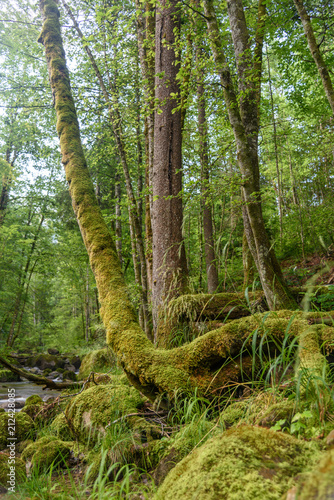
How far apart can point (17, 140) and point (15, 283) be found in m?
7.26

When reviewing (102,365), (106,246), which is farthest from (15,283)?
(106,246)

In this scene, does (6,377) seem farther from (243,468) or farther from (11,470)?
(243,468)

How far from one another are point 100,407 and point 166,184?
115 inches

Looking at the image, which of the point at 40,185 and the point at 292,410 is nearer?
the point at 292,410

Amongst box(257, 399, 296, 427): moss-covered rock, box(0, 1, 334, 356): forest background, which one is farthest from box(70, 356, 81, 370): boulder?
box(257, 399, 296, 427): moss-covered rock

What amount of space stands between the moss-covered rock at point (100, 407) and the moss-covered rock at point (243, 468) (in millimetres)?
1619

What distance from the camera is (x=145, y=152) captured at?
22.7ft

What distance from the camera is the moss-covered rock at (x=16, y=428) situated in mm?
3582

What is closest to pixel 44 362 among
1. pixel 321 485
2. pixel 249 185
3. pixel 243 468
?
pixel 249 185

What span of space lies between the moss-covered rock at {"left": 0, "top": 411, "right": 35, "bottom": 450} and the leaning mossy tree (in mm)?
2059

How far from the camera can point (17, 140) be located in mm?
14383

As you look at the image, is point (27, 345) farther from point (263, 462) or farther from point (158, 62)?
point (263, 462)

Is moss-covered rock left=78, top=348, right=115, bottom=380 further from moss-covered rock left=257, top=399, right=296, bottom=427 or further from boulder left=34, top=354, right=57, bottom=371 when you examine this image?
moss-covered rock left=257, top=399, right=296, bottom=427

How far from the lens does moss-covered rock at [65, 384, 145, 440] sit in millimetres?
2723
